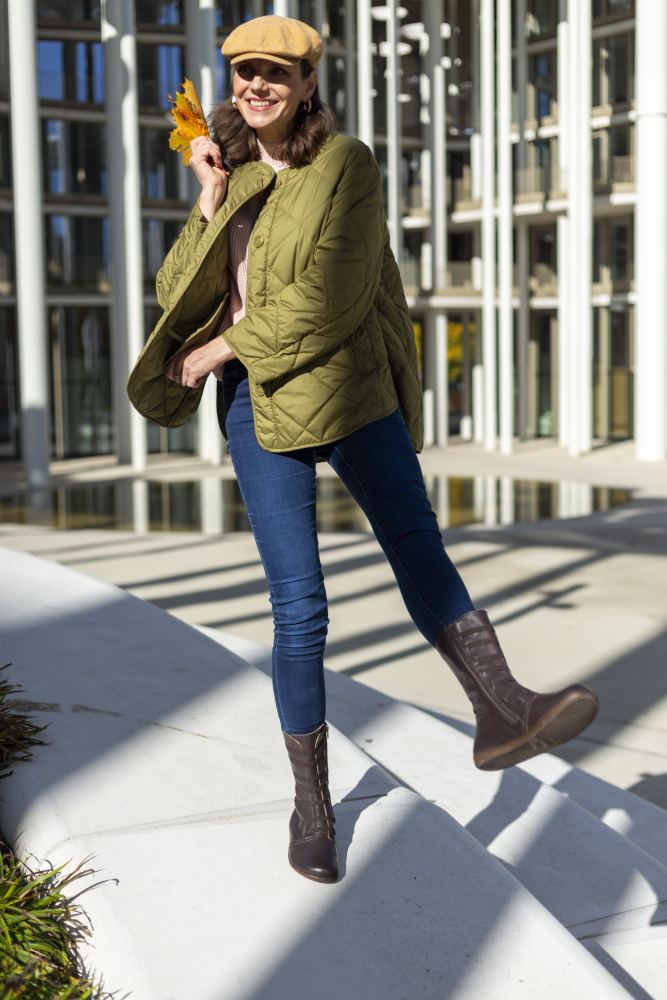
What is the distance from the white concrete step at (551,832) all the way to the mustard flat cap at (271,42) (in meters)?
2.26

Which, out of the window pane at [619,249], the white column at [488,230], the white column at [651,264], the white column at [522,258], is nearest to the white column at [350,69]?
the white column at [488,230]

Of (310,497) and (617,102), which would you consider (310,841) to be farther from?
(617,102)

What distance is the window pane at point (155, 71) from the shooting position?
89.1 feet

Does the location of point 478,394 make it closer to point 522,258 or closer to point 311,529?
point 522,258

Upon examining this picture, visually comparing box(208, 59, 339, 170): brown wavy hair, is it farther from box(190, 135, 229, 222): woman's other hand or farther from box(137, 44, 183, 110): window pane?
box(137, 44, 183, 110): window pane

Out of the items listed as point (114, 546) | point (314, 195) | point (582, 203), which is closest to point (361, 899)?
point (314, 195)

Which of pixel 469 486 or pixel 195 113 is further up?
pixel 195 113

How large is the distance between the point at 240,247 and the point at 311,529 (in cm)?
66

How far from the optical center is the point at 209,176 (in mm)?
2793

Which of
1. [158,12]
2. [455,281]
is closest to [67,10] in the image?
[158,12]

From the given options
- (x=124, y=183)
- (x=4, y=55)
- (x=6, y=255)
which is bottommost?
(x=6, y=255)

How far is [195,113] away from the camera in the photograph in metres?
2.88

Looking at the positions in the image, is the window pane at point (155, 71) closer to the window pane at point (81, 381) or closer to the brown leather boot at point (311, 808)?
the window pane at point (81, 381)

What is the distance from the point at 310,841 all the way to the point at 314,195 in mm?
1456
